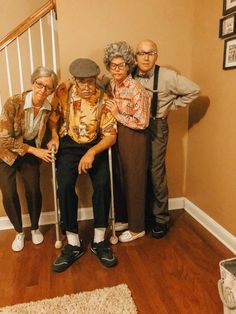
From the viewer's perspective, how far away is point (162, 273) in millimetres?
1878

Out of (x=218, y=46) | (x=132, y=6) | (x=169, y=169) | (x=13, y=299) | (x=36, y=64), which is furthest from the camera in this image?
(x=36, y=64)

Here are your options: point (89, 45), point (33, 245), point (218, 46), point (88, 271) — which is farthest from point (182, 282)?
point (89, 45)

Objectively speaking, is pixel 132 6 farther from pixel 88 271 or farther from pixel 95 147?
pixel 88 271

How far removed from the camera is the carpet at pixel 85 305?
5.16ft

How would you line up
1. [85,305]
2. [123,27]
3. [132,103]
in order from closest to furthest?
[85,305]
[132,103]
[123,27]

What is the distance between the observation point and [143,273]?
1885mm

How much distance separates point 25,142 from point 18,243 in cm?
76

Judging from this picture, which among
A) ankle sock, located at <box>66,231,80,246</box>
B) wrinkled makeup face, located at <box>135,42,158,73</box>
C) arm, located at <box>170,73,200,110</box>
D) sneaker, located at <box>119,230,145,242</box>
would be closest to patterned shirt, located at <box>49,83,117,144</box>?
wrinkled makeup face, located at <box>135,42,158,73</box>

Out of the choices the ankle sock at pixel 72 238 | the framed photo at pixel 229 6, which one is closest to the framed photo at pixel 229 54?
the framed photo at pixel 229 6

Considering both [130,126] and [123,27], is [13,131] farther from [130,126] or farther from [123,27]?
[123,27]

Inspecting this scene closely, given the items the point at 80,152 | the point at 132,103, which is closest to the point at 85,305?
the point at 80,152

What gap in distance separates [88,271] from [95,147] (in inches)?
32.0

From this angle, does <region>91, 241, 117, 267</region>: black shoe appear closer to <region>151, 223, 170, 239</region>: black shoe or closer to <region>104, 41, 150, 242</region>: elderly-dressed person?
<region>104, 41, 150, 242</region>: elderly-dressed person

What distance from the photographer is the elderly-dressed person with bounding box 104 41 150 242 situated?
1906mm
